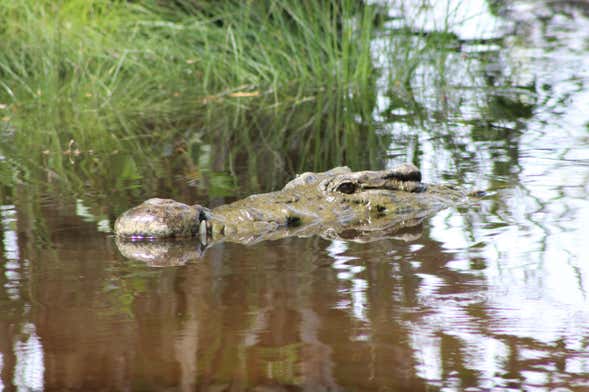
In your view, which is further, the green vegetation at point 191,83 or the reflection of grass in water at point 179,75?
the reflection of grass in water at point 179,75

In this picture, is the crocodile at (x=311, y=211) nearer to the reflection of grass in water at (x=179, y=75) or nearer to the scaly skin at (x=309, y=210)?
the scaly skin at (x=309, y=210)

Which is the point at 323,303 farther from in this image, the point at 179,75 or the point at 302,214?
the point at 179,75

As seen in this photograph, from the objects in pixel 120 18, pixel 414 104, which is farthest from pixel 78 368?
pixel 120 18

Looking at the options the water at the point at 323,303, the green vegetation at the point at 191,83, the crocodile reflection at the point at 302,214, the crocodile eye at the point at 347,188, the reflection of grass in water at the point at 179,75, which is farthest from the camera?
the reflection of grass in water at the point at 179,75

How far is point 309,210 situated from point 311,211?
0.01 m

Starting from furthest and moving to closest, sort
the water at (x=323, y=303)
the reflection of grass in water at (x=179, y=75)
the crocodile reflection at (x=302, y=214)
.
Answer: the reflection of grass in water at (x=179, y=75) → the crocodile reflection at (x=302, y=214) → the water at (x=323, y=303)

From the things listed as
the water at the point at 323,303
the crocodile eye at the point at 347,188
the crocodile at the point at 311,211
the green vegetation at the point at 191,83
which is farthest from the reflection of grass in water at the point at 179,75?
the crocodile eye at the point at 347,188

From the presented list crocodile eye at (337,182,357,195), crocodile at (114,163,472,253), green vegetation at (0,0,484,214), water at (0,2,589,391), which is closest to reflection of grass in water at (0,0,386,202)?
green vegetation at (0,0,484,214)

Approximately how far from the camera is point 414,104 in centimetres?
918

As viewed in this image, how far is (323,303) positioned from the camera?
381cm

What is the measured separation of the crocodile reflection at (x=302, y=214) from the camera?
187 inches

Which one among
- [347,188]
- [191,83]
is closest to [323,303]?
[347,188]

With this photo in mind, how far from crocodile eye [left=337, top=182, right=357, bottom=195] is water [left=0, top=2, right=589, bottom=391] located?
431 millimetres

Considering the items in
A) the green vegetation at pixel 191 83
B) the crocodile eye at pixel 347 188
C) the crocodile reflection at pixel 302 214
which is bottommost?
the crocodile reflection at pixel 302 214
